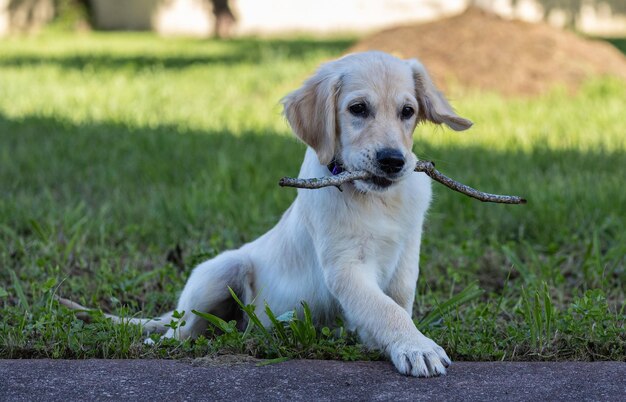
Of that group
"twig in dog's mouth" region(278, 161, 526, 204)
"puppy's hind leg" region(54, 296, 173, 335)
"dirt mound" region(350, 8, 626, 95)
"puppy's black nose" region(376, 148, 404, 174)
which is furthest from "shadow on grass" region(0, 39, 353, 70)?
"puppy's black nose" region(376, 148, 404, 174)

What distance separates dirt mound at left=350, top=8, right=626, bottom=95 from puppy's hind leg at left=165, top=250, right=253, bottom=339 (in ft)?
20.1

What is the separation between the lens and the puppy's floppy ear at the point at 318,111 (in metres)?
3.27

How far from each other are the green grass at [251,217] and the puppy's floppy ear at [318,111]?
627 millimetres

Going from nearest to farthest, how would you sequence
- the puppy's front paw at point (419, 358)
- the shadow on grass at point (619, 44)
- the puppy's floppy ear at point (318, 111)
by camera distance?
the puppy's front paw at point (419, 358) < the puppy's floppy ear at point (318, 111) < the shadow on grass at point (619, 44)

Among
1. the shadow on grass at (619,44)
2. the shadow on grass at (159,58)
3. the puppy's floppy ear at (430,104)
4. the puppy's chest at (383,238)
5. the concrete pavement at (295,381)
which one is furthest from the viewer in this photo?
the shadow on grass at (619,44)

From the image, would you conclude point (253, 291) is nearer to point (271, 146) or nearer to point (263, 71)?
point (271, 146)

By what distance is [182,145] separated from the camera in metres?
7.02

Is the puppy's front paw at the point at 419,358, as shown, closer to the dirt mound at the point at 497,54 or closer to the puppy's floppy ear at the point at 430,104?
the puppy's floppy ear at the point at 430,104

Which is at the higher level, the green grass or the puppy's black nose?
the puppy's black nose

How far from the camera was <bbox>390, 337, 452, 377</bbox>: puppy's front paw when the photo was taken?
9.21 feet

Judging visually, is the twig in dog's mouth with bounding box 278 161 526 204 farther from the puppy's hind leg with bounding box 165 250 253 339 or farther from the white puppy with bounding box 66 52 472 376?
the puppy's hind leg with bounding box 165 250 253 339

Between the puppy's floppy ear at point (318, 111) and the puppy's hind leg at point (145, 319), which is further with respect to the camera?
the puppy's hind leg at point (145, 319)

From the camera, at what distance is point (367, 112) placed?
10.7 feet

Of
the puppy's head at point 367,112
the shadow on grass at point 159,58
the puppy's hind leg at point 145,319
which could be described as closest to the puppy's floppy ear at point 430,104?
the puppy's head at point 367,112
